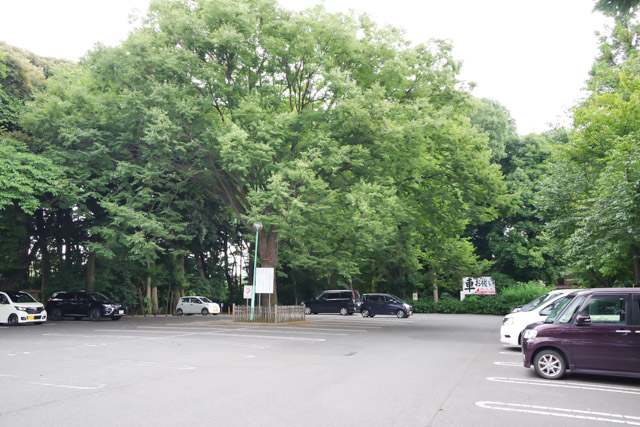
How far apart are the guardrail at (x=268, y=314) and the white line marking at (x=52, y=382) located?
1605cm

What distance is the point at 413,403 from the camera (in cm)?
734

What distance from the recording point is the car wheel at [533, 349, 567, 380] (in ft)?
31.2

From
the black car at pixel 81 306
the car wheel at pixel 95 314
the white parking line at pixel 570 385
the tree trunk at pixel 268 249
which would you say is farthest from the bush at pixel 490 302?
the white parking line at pixel 570 385

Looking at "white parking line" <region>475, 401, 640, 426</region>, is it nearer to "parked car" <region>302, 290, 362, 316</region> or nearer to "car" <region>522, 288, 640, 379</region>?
"car" <region>522, 288, 640, 379</region>

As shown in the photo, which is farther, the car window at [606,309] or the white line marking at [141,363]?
the white line marking at [141,363]

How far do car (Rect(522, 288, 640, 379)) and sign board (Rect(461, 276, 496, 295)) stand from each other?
3065cm

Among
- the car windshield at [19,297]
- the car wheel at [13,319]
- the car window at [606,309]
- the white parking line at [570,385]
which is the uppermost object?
the car windshield at [19,297]

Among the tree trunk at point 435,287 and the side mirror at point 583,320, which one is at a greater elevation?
the tree trunk at point 435,287

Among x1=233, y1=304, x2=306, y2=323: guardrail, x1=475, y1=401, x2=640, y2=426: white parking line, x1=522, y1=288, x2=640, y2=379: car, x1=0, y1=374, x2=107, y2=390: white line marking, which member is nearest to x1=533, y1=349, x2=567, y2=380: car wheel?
x1=522, y1=288, x2=640, y2=379: car

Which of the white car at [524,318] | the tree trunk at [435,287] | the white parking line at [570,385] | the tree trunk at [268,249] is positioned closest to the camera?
the white parking line at [570,385]

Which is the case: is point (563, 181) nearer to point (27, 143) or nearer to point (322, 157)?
point (322, 157)

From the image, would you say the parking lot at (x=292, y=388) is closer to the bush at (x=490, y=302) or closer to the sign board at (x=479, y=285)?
the bush at (x=490, y=302)

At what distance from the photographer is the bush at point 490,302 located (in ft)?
117

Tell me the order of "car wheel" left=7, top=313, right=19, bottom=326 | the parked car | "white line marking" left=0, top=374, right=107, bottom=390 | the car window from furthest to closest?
the parked car, "car wheel" left=7, top=313, right=19, bottom=326, the car window, "white line marking" left=0, top=374, right=107, bottom=390
